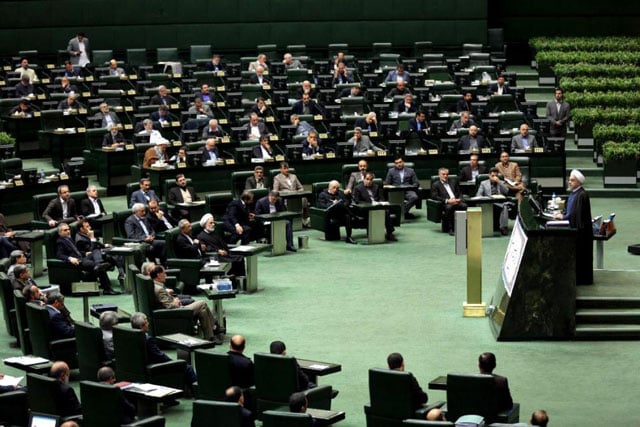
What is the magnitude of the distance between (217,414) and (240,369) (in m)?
1.82

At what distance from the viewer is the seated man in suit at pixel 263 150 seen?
25.1 meters

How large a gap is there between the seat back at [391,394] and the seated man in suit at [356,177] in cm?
1083

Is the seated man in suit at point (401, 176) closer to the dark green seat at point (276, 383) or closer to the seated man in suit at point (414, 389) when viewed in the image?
the dark green seat at point (276, 383)

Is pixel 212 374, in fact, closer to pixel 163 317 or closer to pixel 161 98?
pixel 163 317

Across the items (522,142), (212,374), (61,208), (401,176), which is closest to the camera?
(212,374)

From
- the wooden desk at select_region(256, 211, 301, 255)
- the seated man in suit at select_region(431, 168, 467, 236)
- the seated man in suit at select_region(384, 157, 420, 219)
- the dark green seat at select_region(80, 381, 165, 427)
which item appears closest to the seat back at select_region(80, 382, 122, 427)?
the dark green seat at select_region(80, 381, 165, 427)

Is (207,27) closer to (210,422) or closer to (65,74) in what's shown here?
(65,74)

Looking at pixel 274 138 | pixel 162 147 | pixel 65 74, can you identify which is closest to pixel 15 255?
pixel 162 147

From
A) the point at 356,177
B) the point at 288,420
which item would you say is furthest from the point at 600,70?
the point at 288,420

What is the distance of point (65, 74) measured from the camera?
97.6 ft

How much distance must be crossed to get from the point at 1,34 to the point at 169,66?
4844 mm

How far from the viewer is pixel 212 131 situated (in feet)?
84.6

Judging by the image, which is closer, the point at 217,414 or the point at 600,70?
the point at 217,414

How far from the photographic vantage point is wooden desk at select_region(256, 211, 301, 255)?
2133 cm
